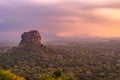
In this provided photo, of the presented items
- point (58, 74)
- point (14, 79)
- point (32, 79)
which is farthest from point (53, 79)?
point (32, 79)

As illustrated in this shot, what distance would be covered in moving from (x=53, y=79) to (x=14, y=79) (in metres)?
14.4

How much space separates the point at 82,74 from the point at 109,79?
19.4 m

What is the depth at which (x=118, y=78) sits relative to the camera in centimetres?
17838

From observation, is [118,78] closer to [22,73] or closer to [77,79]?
[77,79]

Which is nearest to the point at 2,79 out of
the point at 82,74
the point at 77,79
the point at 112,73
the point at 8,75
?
the point at 8,75

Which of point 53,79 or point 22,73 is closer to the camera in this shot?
point 53,79

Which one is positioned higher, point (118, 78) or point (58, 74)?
point (58, 74)

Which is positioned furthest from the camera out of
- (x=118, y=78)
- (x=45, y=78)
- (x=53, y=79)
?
(x=118, y=78)

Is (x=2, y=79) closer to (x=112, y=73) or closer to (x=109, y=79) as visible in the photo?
(x=109, y=79)

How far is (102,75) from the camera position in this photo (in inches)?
7416

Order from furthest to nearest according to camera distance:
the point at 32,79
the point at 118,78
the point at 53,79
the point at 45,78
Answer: the point at 118,78 → the point at 32,79 → the point at 45,78 → the point at 53,79

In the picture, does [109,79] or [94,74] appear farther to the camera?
[94,74]

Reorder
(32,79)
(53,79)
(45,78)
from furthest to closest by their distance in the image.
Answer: (32,79) → (45,78) → (53,79)

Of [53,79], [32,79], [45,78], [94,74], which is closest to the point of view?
[53,79]
